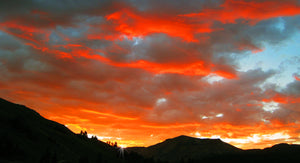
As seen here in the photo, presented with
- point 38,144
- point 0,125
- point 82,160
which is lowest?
point 82,160

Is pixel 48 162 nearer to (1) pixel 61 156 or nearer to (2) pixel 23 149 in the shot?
(2) pixel 23 149

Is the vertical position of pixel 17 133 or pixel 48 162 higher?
pixel 17 133

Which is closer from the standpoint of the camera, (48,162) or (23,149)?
(48,162)

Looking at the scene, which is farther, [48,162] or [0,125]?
[0,125]

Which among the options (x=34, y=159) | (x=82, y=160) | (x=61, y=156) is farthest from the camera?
(x=61, y=156)

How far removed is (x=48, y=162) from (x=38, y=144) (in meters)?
55.8

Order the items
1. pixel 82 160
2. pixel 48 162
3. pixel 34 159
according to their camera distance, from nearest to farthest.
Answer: pixel 48 162, pixel 34 159, pixel 82 160

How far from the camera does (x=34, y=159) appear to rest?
16475 centimetres

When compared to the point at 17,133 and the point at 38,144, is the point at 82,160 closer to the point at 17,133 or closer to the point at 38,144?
the point at 38,144

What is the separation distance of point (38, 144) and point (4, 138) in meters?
34.0

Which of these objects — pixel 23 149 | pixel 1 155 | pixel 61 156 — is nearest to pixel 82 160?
pixel 61 156

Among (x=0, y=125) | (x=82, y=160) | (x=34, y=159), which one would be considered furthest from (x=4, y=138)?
(x=82, y=160)

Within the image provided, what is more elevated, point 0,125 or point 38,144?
point 0,125

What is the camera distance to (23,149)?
562 feet
